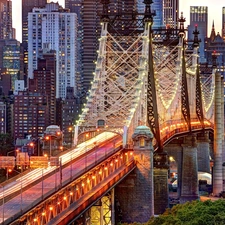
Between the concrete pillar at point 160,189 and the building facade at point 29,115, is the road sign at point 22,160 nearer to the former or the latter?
the concrete pillar at point 160,189

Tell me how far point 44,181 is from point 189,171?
53.8m

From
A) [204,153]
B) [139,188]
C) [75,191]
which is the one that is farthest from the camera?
[204,153]

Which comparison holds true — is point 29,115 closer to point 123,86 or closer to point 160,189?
point 123,86

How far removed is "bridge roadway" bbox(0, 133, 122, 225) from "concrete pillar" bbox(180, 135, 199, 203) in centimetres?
3449

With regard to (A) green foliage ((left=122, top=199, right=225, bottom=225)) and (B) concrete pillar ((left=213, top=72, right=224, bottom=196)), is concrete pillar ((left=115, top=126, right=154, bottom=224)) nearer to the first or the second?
(A) green foliage ((left=122, top=199, right=225, bottom=225))

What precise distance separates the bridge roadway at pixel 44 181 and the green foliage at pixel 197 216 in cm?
492

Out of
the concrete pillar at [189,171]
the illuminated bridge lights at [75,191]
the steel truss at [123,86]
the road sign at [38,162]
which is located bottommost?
the concrete pillar at [189,171]

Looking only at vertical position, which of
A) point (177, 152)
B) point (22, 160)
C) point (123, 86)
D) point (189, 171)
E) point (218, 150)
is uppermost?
point (123, 86)

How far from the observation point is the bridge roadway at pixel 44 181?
3463 cm

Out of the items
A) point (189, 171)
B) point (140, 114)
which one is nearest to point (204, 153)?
point (189, 171)

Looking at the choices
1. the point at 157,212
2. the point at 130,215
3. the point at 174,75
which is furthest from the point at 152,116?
the point at 174,75

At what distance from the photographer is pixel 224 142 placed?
109 m

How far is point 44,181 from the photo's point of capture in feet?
137

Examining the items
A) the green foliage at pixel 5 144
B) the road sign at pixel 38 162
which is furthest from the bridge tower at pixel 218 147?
the road sign at pixel 38 162
